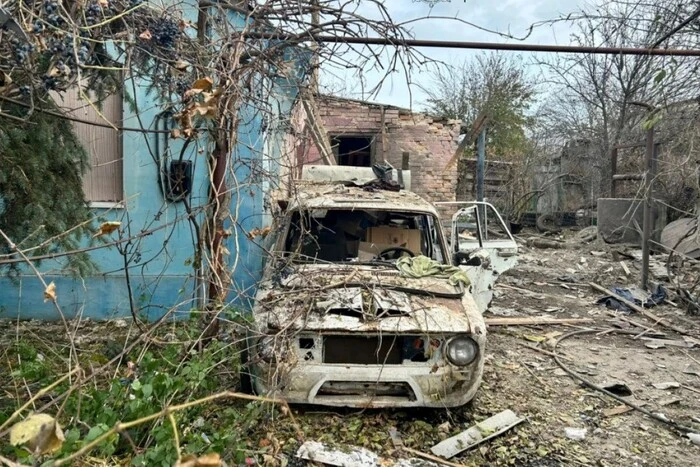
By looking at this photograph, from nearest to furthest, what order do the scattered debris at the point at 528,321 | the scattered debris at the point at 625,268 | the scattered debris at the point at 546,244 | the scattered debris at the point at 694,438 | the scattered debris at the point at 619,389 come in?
1. the scattered debris at the point at 694,438
2. the scattered debris at the point at 619,389
3. the scattered debris at the point at 528,321
4. the scattered debris at the point at 625,268
5. the scattered debris at the point at 546,244

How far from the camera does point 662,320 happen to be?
23.8ft

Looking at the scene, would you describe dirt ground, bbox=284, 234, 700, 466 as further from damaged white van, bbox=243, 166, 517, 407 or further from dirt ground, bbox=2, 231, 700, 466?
damaged white van, bbox=243, 166, 517, 407

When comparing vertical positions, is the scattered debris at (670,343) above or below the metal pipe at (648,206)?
below

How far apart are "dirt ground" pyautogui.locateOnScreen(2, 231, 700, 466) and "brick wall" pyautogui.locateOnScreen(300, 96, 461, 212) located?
507 centimetres

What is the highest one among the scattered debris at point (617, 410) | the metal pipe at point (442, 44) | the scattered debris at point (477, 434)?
the metal pipe at point (442, 44)

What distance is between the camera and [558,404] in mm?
4574

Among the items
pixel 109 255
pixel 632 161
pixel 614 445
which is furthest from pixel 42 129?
pixel 632 161

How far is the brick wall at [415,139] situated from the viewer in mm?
12758

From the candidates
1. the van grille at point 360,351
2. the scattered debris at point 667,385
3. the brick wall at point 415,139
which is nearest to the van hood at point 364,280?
the van grille at point 360,351

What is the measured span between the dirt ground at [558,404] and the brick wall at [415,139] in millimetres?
5070

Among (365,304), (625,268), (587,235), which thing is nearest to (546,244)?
(587,235)

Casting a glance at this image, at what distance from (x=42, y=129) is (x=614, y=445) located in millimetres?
4655

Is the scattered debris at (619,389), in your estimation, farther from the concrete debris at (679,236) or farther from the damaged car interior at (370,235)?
the concrete debris at (679,236)

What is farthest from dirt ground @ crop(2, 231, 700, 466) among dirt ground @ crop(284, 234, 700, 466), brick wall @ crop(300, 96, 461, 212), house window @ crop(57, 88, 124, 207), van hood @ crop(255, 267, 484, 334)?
brick wall @ crop(300, 96, 461, 212)
